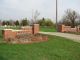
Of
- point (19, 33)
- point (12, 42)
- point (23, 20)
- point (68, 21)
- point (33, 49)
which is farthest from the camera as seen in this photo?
point (23, 20)

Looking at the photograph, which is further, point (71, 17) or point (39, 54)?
point (71, 17)

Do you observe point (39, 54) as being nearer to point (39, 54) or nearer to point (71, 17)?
point (39, 54)

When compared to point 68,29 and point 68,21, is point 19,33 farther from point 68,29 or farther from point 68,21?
point 68,21

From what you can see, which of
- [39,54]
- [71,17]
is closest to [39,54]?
[39,54]

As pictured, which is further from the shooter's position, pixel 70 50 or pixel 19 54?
pixel 70 50

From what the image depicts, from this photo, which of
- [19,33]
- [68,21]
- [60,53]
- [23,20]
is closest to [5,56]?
[60,53]

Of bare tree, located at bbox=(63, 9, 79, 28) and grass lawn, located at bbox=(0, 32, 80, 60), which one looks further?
bare tree, located at bbox=(63, 9, 79, 28)

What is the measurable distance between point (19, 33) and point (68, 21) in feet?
195

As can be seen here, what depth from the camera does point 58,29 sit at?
119 ft

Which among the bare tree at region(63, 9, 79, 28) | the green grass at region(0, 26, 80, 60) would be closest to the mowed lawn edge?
the green grass at region(0, 26, 80, 60)

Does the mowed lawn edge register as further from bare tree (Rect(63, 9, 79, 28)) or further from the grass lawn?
bare tree (Rect(63, 9, 79, 28))

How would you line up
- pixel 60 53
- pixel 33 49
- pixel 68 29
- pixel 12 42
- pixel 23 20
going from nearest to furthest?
pixel 60 53
pixel 33 49
pixel 12 42
pixel 68 29
pixel 23 20

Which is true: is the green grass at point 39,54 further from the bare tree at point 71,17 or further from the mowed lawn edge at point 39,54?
the bare tree at point 71,17

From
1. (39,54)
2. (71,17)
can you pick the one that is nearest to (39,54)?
(39,54)
